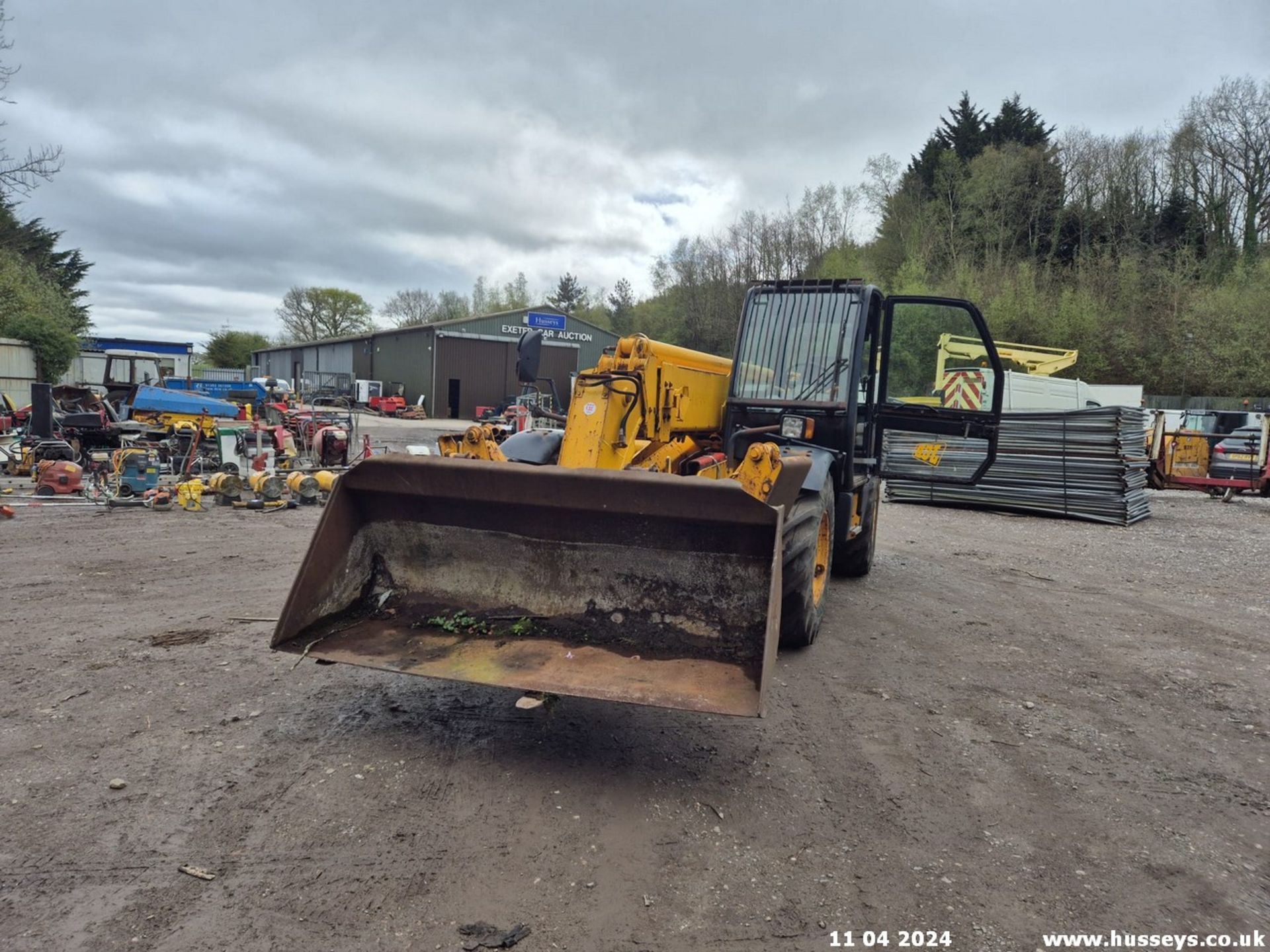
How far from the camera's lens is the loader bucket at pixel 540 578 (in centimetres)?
358

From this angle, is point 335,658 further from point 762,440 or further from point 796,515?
point 762,440

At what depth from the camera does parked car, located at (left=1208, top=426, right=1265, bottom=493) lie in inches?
621

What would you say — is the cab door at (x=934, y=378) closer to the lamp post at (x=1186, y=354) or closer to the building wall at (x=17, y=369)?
the building wall at (x=17, y=369)

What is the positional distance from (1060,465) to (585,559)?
11.1 meters

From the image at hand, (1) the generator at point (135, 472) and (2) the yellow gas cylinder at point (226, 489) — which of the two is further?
(2) the yellow gas cylinder at point (226, 489)

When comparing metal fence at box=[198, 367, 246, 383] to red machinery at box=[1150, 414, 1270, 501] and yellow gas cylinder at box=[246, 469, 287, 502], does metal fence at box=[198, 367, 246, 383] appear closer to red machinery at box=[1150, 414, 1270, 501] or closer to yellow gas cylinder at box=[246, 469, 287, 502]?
yellow gas cylinder at box=[246, 469, 287, 502]

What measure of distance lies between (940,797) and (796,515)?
1.73 metres

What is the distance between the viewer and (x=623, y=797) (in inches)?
127

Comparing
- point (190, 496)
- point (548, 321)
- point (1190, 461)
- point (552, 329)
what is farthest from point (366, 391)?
point (1190, 461)

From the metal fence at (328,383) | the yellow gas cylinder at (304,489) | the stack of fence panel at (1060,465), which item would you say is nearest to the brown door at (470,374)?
the metal fence at (328,383)

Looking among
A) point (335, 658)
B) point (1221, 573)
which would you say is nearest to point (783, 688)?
point (335, 658)

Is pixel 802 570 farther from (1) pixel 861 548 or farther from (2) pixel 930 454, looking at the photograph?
(2) pixel 930 454

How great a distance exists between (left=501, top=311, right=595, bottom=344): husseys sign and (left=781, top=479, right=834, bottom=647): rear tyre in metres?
36.5

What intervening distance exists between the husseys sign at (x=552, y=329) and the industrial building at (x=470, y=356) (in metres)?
0.04
